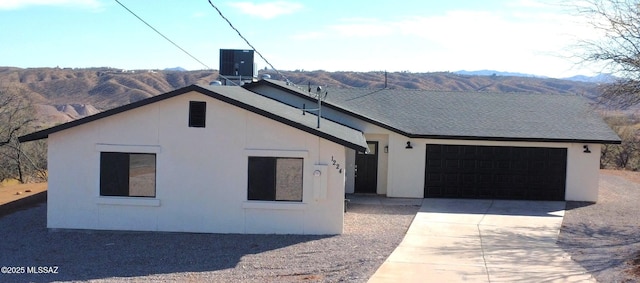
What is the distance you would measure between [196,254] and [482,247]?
19.0 ft

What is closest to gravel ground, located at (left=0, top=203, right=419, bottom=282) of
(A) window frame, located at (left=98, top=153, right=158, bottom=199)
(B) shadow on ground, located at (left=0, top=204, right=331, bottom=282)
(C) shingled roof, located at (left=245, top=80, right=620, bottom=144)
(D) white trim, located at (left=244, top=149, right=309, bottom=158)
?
(B) shadow on ground, located at (left=0, top=204, right=331, bottom=282)

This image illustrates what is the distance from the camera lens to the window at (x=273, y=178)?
1433 centimetres

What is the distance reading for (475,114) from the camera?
2183cm

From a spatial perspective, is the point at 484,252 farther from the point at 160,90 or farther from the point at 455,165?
the point at 160,90

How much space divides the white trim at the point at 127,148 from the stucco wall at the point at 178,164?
0.02 meters

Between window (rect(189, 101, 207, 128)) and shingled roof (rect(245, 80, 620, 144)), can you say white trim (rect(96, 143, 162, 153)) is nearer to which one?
window (rect(189, 101, 207, 128))

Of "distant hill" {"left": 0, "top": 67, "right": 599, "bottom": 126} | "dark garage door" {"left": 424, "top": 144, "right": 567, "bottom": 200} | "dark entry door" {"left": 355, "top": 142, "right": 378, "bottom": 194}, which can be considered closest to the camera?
"dark garage door" {"left": 424, "top": 144, "right": 567, "bottom": 200}

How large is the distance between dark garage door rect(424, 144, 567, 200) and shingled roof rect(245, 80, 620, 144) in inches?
22.0

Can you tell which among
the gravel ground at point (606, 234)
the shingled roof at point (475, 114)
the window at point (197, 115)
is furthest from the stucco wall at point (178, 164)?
the gravel ground at point (606, 234)

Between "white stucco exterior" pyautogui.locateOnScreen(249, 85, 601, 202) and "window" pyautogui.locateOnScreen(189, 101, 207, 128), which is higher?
"window" pyautogui.locateOnScreen(189, 101, 207, 128)

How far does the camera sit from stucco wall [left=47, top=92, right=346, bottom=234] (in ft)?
47.1

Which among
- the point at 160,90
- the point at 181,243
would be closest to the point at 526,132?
the point at 181,243

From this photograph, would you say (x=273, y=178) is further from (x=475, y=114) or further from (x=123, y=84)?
(x=123, y=84)

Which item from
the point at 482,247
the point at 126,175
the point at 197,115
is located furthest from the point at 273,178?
the point at 482,247
